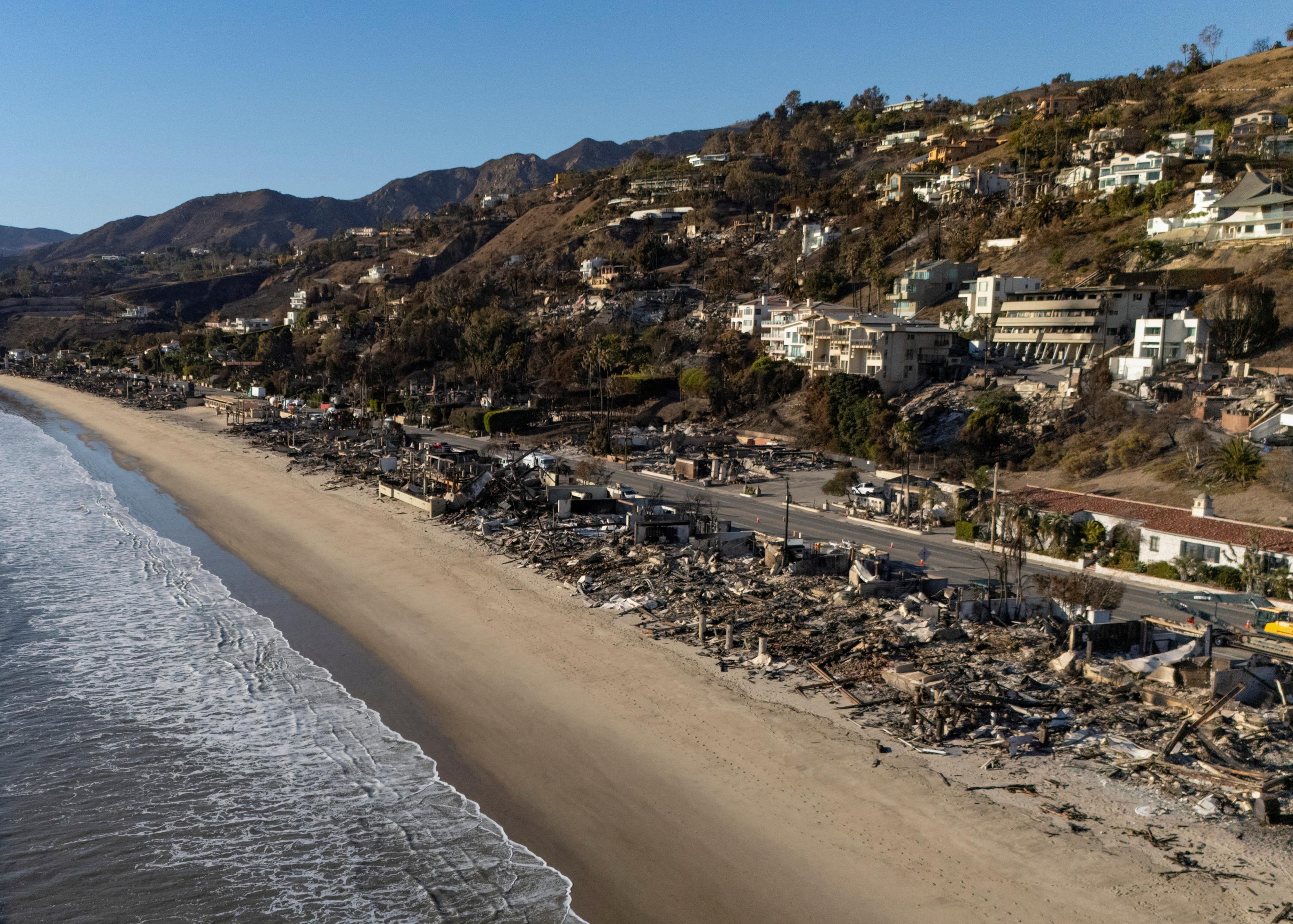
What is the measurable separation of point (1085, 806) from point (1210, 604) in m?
9.87

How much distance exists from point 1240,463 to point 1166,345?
1290 centimetres

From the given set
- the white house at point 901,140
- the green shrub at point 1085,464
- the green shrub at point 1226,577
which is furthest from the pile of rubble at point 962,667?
the white house at point 901,140

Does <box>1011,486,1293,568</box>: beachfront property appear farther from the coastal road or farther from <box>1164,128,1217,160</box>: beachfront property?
<box>1164,128,1217,160</box>: beachfront property

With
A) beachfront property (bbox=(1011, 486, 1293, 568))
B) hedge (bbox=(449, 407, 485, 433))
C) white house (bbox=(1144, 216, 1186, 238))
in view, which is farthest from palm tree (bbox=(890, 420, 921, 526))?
white house (bbox=(1144, 216, 1186, 238))

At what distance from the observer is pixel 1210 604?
1883cm

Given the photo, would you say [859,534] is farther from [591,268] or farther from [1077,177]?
[591,268]

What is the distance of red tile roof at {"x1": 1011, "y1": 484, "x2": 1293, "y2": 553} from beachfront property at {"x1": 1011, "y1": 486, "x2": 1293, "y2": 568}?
0.7 inches

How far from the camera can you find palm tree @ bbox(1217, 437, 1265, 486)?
25.9 m

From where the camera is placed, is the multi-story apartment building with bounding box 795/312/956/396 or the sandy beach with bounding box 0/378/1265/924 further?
the multi-story apartment building with bounding box 795/312/956/396

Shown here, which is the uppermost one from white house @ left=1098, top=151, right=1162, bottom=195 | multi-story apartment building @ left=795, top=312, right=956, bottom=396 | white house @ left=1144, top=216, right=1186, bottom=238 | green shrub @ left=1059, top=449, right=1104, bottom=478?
white house @ left=1098, top=151, right=1162, bottom=195

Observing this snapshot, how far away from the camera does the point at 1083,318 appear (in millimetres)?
42156

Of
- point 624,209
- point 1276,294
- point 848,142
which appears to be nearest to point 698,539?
point 1276,294

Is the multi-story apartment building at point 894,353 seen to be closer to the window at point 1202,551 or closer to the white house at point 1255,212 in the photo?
the white house at point 1255,212

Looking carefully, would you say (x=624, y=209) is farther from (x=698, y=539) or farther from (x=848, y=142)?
(x=698, y=539)
